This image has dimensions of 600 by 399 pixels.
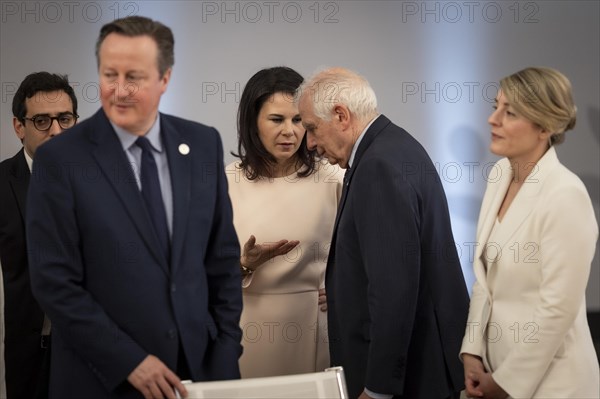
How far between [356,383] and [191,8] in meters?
2.45

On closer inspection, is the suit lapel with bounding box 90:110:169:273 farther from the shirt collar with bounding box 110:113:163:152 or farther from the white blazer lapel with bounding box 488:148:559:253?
the white blazer lapel with bounding box 488:148:559:253

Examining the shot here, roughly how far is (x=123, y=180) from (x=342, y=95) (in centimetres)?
87

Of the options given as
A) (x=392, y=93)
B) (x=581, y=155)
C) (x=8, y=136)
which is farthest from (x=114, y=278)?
(x=581, y=155)

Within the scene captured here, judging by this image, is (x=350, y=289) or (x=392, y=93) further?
(x=392, y=93)

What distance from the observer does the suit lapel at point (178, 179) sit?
214 centimetres

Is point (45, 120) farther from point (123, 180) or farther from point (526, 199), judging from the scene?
point (526, 199)

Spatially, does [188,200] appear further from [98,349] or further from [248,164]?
[248,164]

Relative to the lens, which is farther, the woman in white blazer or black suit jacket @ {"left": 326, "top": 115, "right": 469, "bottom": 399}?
black suit jacket @ {"left": 326, "top": 115, "right": 469, "bottom": 399}

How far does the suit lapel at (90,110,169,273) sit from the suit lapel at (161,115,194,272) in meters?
0.05

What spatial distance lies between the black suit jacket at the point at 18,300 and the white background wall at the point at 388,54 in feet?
4.27

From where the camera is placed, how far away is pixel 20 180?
3.15 meters

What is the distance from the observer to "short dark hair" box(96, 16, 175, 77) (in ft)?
6.81

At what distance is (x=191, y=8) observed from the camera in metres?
4.49

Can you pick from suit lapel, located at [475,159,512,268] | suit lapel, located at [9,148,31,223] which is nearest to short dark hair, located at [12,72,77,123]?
suit lapel, located at [9,148,31,223]
